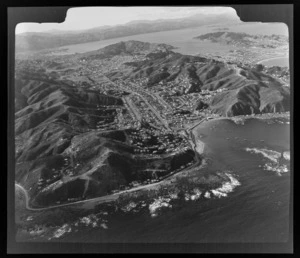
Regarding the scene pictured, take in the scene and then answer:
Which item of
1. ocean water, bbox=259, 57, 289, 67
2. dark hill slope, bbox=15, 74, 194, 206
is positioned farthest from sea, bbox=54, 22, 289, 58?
dark hill slope, bbox=15, 74, 194, 206

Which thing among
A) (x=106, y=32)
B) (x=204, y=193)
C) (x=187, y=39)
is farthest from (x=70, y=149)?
(x=187, y=39)

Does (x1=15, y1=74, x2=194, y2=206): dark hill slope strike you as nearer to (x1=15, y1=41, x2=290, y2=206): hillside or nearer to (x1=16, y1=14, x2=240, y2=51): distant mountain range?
(x1=15, y1=41, x2=290, y2=206): hillside

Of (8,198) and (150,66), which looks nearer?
(8,198)

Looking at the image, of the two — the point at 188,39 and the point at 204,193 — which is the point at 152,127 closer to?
the point at 204,193

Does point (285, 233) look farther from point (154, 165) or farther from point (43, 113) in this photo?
point (43, 113)

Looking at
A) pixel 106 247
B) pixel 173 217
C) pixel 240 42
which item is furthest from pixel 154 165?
pixel 240 42

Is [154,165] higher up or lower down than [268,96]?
lower down
